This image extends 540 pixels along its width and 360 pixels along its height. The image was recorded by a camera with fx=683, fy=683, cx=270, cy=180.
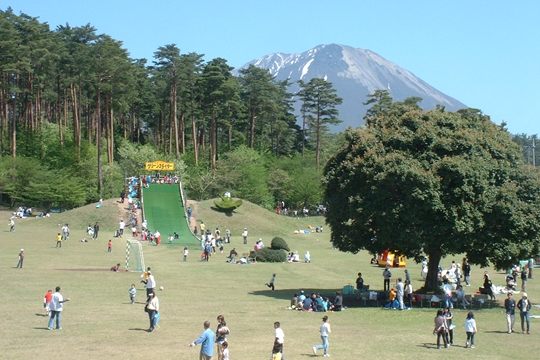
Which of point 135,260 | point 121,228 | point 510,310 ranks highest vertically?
point 121,228

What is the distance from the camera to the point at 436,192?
26875 millimetres

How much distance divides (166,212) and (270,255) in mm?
19928

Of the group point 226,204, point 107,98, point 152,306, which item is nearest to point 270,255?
point 226,204

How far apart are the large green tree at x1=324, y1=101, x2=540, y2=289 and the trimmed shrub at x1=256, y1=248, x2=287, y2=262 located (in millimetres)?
14658

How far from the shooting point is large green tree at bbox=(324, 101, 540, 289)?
27.0 m

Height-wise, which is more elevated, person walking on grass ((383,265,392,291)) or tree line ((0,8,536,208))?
tree line ((0,8,536,208))

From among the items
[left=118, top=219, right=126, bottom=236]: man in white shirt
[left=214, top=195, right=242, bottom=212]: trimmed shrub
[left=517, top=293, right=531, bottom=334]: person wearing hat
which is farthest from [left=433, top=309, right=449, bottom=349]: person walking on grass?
[left=214, top=195, right=242, bottom=212]: trimmed shrub

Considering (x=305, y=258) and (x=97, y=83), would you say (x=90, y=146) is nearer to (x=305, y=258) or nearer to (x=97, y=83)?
(x=97, y=83)

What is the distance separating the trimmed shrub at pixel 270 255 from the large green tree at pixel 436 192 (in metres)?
14.7

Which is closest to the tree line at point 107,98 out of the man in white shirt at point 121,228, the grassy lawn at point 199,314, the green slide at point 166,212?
the green slide at point 166,212

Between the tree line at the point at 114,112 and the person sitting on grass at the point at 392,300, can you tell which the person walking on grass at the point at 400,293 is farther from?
the tree line at the point at 114,112

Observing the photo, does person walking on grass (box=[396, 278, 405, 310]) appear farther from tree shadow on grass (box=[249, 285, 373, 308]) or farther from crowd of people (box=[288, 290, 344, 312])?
crowd of people (box=[288, 290, 344, 312])

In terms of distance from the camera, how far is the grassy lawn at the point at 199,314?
1914 centimetres

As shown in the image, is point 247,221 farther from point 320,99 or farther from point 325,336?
point 325,336
